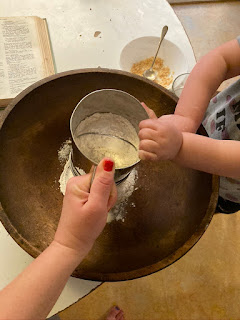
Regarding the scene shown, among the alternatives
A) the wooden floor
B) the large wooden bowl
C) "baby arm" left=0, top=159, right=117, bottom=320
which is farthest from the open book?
the wooden floor

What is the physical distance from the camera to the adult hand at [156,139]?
21.5 inches

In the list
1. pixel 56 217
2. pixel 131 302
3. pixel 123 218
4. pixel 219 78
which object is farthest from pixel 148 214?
pixel 131 302

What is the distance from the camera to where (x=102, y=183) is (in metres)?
0.43

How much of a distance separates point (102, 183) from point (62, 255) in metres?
0.12

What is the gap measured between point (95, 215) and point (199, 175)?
0.88ft

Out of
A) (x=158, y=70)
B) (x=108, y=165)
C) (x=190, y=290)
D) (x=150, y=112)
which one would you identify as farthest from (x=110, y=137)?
(x=190, y=290)

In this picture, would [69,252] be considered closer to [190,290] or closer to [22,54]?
[22,54]

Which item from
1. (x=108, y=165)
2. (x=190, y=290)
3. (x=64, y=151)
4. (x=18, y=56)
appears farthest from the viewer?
(x=190, y=290)

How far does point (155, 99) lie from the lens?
2.21 feet

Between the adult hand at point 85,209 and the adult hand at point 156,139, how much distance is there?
0.11m

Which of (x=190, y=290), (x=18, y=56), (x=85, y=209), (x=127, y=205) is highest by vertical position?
(x=18, y=56)

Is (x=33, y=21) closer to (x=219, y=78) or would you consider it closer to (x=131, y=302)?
(x=219, y=78)

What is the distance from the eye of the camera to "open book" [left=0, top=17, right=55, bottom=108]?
0.75 m

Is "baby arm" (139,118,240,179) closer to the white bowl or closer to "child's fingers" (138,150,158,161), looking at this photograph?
"child's fingers" (138,150,158,161)
